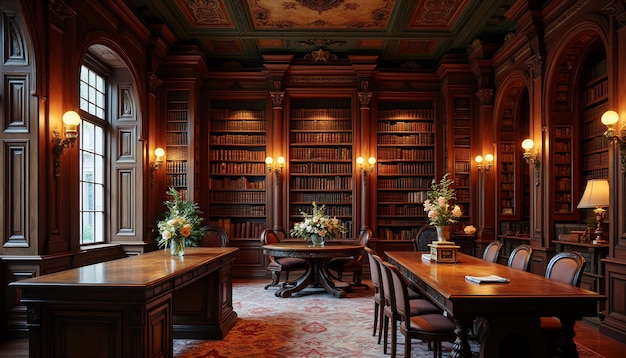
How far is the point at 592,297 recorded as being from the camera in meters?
3.28

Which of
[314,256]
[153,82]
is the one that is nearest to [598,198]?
[314,256]

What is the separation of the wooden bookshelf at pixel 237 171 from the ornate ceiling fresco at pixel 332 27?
47.4 inches

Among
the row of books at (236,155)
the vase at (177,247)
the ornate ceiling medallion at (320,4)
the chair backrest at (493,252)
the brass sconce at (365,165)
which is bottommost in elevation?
the chair backrest at (493,252)

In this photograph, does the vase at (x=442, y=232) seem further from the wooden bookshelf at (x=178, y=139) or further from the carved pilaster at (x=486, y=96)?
the wooden bookshelf at (x=178, y=139)

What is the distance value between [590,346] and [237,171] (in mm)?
6817

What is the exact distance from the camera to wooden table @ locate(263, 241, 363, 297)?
7.45m

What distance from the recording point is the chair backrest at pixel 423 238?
8.34 meters

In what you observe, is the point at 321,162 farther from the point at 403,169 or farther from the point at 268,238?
the point at 268,238

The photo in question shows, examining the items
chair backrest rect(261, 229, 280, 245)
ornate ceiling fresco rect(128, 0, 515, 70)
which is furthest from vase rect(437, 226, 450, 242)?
chair backrest rect(261, 229, 280, 245)

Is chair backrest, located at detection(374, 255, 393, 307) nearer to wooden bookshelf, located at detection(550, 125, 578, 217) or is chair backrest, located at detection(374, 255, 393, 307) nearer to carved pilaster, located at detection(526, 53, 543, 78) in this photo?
wooden bookshelf, located at detection(550, 125, 578, 217)

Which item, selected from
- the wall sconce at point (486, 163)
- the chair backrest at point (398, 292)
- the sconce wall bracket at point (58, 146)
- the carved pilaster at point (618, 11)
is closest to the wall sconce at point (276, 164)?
the wall sconce at point (486, 163)

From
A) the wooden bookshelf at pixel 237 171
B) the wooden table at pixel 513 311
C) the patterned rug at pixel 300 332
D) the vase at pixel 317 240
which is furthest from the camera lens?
the wooden bookshelf at pixel 237 171

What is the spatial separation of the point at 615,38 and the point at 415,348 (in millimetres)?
3914

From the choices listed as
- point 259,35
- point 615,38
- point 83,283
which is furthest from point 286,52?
point 83,283
